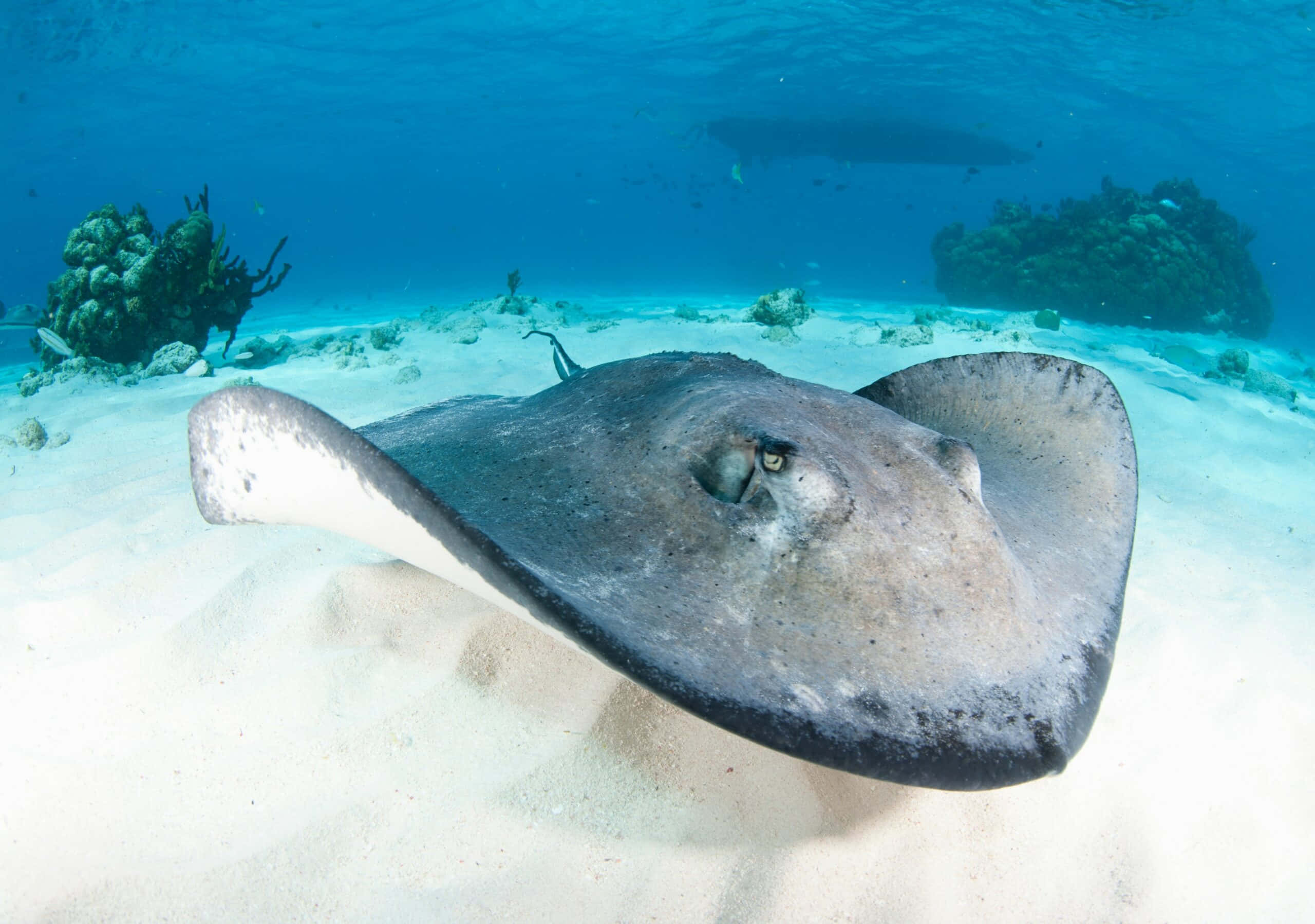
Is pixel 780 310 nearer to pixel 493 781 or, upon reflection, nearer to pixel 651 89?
pixel 493 781

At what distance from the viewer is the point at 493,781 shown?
82.6 inches

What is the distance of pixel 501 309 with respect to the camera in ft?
44.8

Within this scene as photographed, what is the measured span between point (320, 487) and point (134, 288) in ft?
36.4

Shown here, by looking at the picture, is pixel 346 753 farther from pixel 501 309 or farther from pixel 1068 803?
pixel 501 309

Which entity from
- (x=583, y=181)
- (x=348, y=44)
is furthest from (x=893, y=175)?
(x=348, y=44)

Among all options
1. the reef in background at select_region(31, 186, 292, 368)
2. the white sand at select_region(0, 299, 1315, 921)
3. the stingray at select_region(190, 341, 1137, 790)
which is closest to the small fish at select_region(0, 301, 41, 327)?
the reef in background at select_region(31, 186, 292, 368)

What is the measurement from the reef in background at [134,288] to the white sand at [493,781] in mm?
8169

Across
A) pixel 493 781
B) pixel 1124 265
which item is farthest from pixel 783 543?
pixel 1124 265

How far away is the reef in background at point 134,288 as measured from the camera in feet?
31.7

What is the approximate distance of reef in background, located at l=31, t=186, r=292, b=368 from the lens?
9648 mm

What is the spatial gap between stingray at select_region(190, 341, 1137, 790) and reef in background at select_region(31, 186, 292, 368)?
10.0 m

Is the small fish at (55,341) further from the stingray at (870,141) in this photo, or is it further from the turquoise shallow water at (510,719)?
the stingray at (870,141)

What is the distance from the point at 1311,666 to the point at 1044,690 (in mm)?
2767

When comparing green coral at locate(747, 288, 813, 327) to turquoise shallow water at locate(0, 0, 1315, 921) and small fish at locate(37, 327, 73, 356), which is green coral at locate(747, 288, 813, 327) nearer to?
turquoise shallow water at locate(0, 0, 1315, 921)
